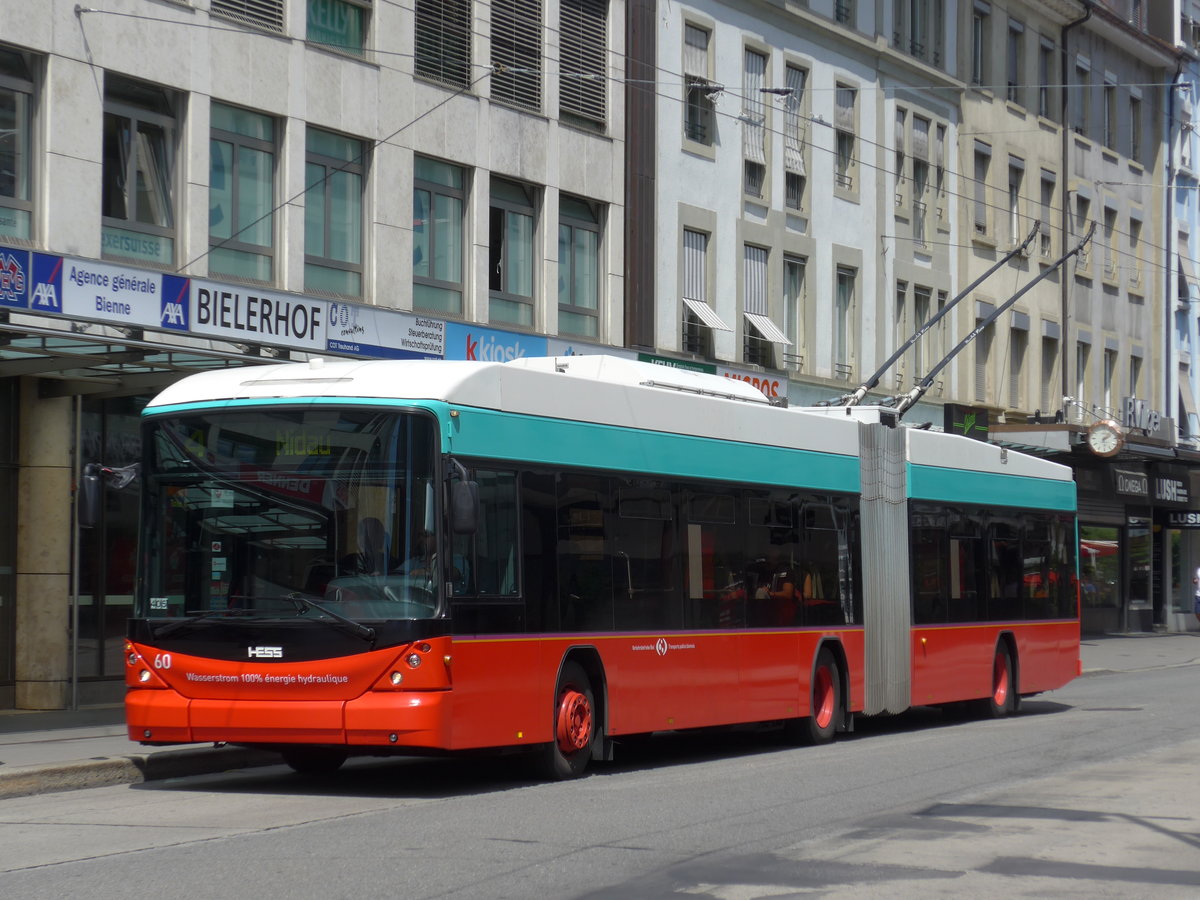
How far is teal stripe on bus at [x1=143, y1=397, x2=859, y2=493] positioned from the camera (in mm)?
12672

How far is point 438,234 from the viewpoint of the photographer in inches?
→ 998

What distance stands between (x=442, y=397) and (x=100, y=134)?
346 inches

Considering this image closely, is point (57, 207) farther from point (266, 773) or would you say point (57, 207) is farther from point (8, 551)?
point (266, 773)

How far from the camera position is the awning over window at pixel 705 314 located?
3078 cm

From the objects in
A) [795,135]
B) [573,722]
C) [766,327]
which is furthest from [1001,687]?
[795,135]

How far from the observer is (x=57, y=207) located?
19.3 meters

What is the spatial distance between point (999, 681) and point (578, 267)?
9.71 metres

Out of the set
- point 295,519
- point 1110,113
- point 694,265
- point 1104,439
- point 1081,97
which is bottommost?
point 295,519

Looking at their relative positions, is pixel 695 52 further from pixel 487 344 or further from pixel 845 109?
pixel 487 344

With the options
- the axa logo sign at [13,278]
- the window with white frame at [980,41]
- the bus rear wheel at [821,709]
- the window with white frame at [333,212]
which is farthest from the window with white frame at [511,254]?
the window with white frame at [980,41]

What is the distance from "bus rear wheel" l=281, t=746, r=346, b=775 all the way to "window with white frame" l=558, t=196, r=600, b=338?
13927 mm

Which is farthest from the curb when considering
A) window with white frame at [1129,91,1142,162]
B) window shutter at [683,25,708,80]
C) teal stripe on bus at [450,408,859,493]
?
window with white frame at [1129,91,1142,162]

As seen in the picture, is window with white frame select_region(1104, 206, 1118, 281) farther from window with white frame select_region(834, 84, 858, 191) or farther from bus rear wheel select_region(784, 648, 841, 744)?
bus rear wheel select_region(784, 648, 841, 744)

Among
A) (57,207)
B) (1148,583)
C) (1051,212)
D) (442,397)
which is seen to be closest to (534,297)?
(57,207)
